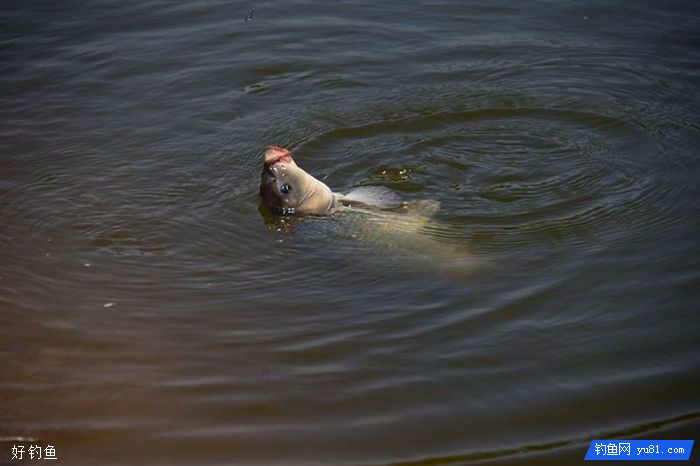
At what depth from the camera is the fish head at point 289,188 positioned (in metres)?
5.91

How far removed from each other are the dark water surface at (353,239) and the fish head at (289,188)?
0.18 meters

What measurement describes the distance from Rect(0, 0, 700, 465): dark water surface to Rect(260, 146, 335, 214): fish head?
0.18m

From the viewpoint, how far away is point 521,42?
900 centimetres

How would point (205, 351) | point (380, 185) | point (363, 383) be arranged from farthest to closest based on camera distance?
1. point (380, 185)
2. point (205, 351)
3. point (363, 383)

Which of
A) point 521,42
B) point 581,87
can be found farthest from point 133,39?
point 581,87

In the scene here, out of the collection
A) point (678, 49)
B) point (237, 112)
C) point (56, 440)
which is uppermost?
point (678, 49)

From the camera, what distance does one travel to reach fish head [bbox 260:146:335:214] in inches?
233

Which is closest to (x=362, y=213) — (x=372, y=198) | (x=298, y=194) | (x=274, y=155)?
(x=372, y=198)

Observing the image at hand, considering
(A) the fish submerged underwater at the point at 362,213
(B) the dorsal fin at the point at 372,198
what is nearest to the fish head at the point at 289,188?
(A) the fish submerged underwater at the point at 362,213

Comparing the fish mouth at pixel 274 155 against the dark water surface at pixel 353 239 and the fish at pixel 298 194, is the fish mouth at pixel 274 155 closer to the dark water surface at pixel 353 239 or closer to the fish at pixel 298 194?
the fish at pixel 298 194

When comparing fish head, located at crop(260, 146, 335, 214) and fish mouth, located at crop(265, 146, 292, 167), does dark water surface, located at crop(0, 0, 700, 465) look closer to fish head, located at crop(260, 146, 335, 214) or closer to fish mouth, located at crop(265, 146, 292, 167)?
fish head, located at crop(260, 146, 335, 214)

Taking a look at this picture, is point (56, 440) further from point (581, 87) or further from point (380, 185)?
point (581, 87)

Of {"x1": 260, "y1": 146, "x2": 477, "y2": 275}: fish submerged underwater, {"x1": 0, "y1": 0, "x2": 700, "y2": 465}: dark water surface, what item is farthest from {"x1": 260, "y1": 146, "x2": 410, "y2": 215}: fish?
{"x1": 0, "y1": 0, "x2": 700, "y2": 465}: dark water surface

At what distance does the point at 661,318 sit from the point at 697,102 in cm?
344
